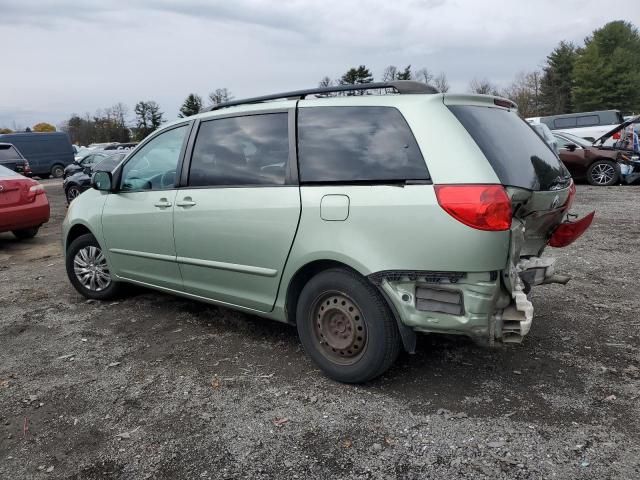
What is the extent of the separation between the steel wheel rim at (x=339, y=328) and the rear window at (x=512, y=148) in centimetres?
115

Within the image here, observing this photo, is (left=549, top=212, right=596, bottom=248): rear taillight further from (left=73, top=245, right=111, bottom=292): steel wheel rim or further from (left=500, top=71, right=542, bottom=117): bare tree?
(left=500, top=71, right=542, bottom=117): bare tree

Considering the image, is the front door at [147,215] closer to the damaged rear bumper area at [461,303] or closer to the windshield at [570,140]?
the damaged rear bumper area at [461,303]

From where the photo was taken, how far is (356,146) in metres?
3.24

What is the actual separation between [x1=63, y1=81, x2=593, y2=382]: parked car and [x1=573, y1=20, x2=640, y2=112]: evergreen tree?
56.8 meters

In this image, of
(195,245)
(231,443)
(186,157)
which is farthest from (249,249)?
(231,443)

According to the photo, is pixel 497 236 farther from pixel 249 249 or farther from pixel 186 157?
pixel 186 157

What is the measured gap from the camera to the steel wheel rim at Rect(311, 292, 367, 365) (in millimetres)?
3199

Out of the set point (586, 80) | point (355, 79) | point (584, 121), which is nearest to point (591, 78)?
point (586, 80)

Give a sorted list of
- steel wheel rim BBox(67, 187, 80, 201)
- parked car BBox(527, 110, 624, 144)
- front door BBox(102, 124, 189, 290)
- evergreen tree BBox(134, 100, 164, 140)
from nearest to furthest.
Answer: front door BBox(102, 124, 189, 290), steel wheel rim BBox(67, 187, 80, 201), parked car BBox(527, 110, 624, 144), evergreen tree BBox(134, 100, 164, 140)

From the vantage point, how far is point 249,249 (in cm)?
364

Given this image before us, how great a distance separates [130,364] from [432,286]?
2.26 metres

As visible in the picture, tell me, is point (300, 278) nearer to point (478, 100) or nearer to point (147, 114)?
point (478, 100)

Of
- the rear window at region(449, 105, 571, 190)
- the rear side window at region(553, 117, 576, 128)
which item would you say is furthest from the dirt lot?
the rear side window at region(553, 117, 576, 128)

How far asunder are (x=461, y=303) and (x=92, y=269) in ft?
12.5
